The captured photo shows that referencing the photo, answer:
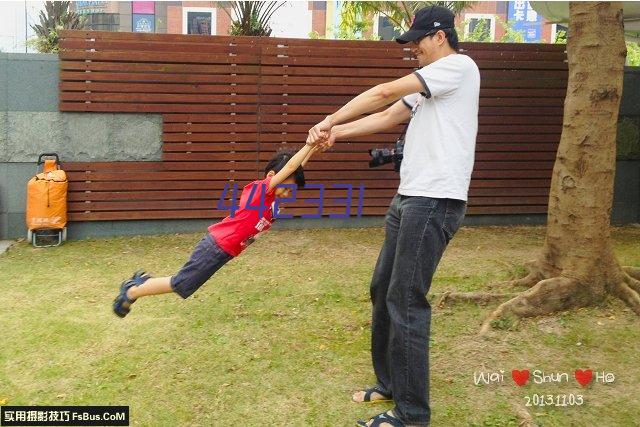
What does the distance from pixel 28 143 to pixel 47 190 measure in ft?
2.48

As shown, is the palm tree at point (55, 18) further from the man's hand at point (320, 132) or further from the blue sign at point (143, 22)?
the blue sign at point (143, 22)

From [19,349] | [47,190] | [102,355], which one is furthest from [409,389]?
[47,190]

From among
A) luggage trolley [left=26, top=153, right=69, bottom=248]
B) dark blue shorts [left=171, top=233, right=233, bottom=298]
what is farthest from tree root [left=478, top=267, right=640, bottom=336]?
luggage trolley [left=26, top=153, right=69, bottom=248]

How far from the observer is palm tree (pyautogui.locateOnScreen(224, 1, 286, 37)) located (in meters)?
10.3

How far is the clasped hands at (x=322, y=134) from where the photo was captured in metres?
3.29

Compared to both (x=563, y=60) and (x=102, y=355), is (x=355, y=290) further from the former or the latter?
(x=563, y=60)

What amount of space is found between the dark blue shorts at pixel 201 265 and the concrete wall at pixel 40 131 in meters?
4.33

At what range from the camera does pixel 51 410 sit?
3.51 m

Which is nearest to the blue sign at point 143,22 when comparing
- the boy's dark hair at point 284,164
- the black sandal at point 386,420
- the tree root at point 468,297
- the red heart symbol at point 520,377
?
the tree root at point 468,297

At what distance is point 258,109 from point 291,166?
451 cm

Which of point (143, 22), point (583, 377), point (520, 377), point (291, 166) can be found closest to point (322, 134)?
point (291, 166)

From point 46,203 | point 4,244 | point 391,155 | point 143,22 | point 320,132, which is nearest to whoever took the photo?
point 320,132

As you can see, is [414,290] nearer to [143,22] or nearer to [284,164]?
[284,164]

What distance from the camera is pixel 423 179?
301 cm
